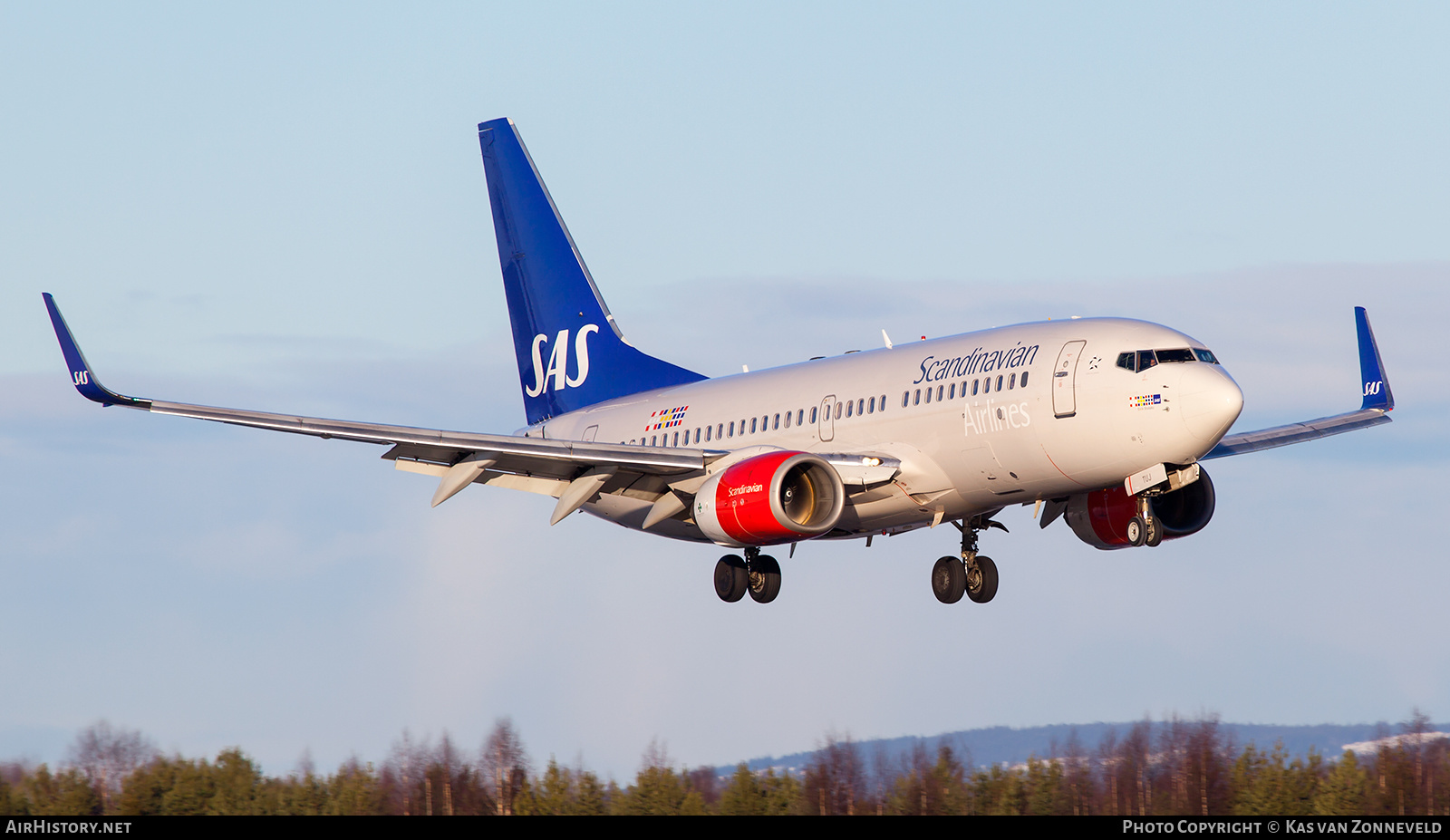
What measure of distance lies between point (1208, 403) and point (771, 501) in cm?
924

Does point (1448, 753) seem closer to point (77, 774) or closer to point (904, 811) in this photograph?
point (904, 811)

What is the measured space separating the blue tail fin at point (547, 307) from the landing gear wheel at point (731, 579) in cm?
729

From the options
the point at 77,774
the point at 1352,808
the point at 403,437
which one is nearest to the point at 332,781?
the point at 77,774

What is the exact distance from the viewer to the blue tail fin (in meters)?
→ 47.7

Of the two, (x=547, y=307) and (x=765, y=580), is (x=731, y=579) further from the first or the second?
(x=547, y=307)

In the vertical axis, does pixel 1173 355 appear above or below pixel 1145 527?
above

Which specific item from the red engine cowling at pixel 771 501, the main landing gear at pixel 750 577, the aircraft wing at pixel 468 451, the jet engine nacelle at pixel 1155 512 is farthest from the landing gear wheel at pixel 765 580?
the jet engine nacelle at pixel 1155 512

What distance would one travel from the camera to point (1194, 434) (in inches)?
1236

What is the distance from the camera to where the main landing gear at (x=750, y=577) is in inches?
1574

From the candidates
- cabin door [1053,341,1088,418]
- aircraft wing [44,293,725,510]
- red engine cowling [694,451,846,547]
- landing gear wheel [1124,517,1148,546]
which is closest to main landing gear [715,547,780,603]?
aircraft wing [44,293,725,510]

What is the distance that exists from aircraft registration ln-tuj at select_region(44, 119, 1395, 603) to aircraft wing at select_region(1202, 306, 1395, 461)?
5 centimetres

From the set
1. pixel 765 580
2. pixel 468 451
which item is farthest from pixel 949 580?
pixel 468 451

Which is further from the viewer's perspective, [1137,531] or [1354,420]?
[1354,420]

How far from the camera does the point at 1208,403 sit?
31.2 metres
